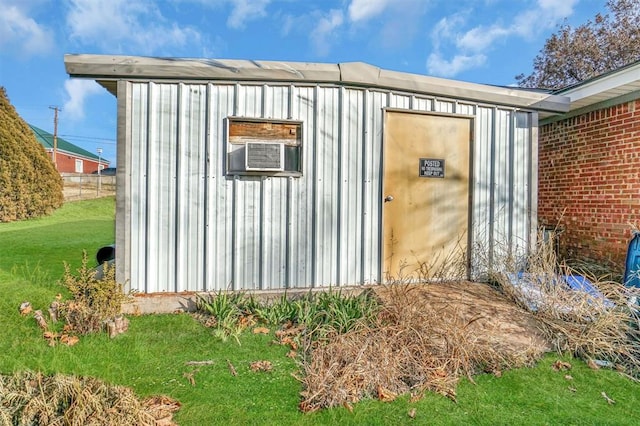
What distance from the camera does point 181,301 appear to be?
3.64 meters

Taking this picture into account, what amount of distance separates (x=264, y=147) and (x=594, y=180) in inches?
191

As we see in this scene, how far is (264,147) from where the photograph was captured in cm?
380

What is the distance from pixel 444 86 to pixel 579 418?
3.55m

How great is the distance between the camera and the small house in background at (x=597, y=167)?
4582 millimetres

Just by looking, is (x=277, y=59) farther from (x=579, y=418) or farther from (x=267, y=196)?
(x=579, y=418)

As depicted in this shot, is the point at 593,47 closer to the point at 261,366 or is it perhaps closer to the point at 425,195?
the point at 425,195

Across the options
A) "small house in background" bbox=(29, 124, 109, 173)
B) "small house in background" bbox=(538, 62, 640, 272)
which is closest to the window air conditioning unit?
"small house in background" bbox=(538, 62, 640, 272)

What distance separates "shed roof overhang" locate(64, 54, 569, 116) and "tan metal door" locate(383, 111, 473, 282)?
0.35 meters

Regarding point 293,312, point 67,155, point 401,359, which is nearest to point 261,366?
point 293,312

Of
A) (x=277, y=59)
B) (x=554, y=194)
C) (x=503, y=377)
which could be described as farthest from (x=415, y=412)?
(x=554, y=194)

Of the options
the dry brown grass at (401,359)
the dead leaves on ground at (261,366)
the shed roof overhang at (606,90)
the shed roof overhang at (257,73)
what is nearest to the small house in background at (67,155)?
the shed roof overhang at (257,73)

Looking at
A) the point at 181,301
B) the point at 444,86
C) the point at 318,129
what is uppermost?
the point at 444,86

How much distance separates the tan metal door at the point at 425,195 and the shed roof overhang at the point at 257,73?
349 mm

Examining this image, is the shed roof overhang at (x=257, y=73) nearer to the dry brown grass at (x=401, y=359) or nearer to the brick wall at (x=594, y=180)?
the brick wall at (x=594, y=180)
